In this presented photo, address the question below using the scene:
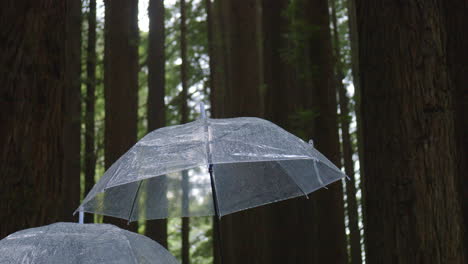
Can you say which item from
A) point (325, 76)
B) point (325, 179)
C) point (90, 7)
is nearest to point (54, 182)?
point (325, 179)

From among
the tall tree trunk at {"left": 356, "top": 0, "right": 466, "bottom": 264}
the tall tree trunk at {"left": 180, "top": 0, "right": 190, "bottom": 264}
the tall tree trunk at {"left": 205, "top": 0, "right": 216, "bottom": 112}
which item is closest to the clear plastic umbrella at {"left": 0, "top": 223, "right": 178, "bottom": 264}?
the tall tree trunk at {"left": 356, "top": 0, "right": 466, "bottom": 264}

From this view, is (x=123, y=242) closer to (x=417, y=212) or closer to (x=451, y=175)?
(x=417, y=212)

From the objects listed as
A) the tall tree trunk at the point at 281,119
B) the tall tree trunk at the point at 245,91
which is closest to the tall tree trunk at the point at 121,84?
the tall tree trunk at the point at 245,91

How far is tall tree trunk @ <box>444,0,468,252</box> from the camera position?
586 centimetres

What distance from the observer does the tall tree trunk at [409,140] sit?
4277 mm

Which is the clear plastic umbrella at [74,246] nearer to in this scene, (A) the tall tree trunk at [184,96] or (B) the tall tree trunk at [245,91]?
(B) the tall tree trunk at [245,91]

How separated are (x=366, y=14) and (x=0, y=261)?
348 centimetres

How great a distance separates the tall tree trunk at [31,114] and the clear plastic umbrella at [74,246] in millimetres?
1442

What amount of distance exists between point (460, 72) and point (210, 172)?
3.15m

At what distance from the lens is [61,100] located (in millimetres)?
5441

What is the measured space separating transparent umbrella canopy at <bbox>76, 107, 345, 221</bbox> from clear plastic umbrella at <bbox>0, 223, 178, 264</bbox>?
68cm

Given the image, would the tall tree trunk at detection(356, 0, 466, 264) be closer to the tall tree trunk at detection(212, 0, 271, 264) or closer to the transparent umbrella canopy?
the transparent umbrella canopy

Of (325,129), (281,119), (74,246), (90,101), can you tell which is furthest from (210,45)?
(74,246)

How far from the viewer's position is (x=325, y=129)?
11047 millimetres
